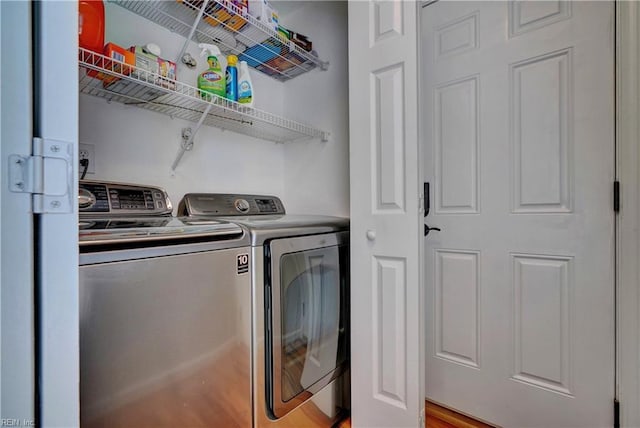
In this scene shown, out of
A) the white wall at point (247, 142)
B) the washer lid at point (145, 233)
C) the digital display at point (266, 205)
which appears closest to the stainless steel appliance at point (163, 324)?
the washer lid at point (145, 233)

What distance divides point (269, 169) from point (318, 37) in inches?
36.3

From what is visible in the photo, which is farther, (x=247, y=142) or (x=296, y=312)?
(x=247, y=142)

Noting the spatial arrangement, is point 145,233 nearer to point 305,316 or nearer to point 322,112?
point 305,316

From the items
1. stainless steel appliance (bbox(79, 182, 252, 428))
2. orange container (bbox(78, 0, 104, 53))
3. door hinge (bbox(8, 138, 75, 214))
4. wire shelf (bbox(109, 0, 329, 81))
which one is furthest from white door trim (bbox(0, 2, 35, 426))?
wire shelf (bbox(109, 0, 329, 81))

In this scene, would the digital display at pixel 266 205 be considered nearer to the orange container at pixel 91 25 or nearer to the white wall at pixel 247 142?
the white wall at pixel 247 142

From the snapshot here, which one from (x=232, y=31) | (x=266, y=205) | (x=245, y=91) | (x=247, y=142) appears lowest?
(x=266, y=205)

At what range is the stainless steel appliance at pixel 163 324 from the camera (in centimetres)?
66

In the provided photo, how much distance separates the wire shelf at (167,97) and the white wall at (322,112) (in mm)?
133

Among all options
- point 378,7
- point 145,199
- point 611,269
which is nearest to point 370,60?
point 378,7

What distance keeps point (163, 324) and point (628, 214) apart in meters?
1.65

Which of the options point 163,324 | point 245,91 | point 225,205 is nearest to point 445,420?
point 163,324

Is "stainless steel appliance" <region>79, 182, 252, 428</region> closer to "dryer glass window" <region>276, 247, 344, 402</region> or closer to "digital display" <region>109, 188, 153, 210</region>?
"digital display" <region>109, 188, 153, 210</region>

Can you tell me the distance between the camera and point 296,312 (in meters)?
1.19

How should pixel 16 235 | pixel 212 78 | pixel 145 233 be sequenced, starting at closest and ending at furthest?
pixel 16 235, pixel 145 233, pixel 212 78
